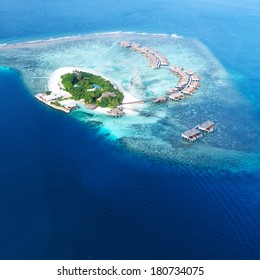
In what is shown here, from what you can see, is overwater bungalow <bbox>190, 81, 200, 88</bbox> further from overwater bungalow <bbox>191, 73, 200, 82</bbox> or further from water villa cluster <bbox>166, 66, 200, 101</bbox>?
overwater bungalow <bbox>191, 73, 200, 82</bbox>

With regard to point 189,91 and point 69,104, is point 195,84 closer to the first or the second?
point 189,91

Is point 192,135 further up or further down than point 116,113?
further down

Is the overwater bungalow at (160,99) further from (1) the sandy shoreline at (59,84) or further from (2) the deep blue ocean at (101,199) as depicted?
(2) the deep blue ocean at (101,199)

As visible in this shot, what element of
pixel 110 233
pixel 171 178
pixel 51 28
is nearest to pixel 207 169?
pixel 171 178

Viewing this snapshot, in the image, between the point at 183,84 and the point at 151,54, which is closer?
the point at 183,84

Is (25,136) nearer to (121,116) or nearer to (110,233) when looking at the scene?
(121,116)

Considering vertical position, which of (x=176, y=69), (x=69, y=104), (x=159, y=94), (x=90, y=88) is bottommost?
(x=159, y=94)

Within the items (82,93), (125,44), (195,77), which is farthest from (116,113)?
(125,44)
